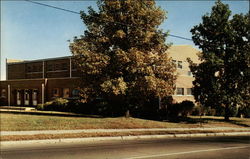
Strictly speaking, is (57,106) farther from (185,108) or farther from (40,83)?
(185,108)

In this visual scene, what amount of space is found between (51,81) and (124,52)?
2315 cm

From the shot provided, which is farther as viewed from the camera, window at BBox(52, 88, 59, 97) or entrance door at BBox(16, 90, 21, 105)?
entrance door at BBox(16, 90, 21, 105)

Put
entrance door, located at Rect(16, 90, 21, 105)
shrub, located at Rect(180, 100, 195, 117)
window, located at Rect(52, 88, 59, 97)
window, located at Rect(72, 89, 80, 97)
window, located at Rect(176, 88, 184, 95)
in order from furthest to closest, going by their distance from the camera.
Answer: entrance door, located at Rect(16, 90, 21, 105), window, located at Rect(52, 88, 59, 97), window, located at Rect(72, 89, 80, 97), window, located at Rect(176, 88, 184, 95), shrub, located at Rect(180, 100, 195, 117)

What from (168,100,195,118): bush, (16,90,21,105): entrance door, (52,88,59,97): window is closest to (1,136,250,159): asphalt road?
(168,100,195,118): bush

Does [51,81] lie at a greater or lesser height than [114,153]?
greater

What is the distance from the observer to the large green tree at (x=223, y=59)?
85.1 ft

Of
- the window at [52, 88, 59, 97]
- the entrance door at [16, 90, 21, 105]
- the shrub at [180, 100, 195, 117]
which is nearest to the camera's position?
the shrub at [180, 100, 195, 117]

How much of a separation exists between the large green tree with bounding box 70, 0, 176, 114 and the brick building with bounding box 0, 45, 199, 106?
14558mm

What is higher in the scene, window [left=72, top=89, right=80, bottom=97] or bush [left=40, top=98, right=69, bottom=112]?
window [left=72, top=89, right=80, bottom=97]

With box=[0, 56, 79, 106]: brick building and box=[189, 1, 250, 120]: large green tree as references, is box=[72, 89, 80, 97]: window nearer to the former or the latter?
box=[0, 56, 79, 106]: brick building

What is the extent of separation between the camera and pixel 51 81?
43.2 metres

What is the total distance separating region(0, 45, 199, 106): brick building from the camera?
40.7 metres

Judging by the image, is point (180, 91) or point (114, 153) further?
point (180, 91)

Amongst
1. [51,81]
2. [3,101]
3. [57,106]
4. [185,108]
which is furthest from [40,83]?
[185,108]
